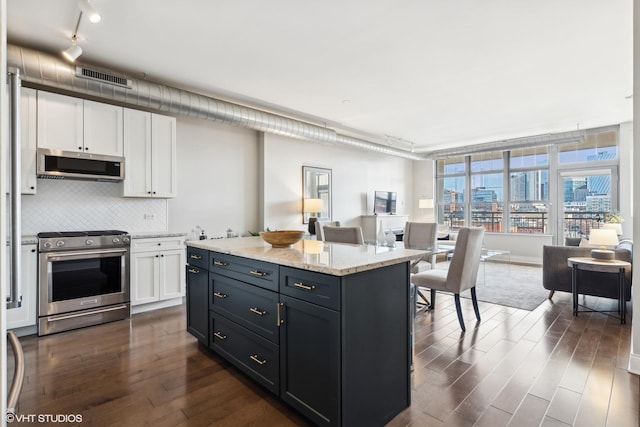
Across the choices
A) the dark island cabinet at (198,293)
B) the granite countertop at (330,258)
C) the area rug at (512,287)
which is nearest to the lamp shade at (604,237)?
the area rug at (512,287)

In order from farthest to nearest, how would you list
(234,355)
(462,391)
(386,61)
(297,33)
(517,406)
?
(386,61), (297,33), (234,355), (462,391), (517,406)

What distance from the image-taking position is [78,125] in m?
3.55

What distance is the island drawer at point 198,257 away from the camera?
276 centimetres

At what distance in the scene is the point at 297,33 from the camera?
295 centimetres

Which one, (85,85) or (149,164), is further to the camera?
(149,164)

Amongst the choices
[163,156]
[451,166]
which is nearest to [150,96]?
[163,156]

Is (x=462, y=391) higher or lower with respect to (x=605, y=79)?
lower

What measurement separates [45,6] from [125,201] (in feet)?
7.41

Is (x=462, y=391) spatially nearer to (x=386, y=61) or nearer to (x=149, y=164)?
(x=386, y=61)

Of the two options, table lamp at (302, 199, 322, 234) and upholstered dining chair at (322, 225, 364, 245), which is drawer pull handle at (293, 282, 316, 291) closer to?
upholstered dining chair at (322, 225, 364, 245)

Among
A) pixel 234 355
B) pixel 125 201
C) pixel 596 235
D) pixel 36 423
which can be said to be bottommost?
pixel 36 423

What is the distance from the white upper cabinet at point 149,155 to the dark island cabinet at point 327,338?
2439mm

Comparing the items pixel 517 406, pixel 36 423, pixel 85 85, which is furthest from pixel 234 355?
pixel 85 85

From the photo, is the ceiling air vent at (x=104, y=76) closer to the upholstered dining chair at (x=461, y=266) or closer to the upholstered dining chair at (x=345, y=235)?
the upholstered dining chair at (x=345, y=235)
